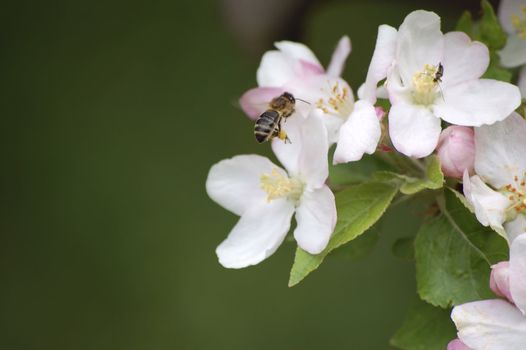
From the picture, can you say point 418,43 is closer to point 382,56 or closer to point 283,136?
point 382,56

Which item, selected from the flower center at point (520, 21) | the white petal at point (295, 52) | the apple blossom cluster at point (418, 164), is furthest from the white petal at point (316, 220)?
the flower center at point (520, 21)

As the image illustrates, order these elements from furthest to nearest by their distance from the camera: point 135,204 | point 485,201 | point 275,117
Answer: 1. point 135,204
2. point 275,117
3. point 485,201

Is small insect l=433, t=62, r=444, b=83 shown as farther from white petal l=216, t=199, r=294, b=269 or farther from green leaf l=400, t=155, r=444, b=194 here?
white petal l=216, t=199, r=294, b=269

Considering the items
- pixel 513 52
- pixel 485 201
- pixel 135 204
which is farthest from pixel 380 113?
pixel 135 204

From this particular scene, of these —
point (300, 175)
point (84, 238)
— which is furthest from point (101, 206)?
point (300, 175)

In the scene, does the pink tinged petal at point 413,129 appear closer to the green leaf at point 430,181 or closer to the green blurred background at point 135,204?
the green leaf at point 430,181

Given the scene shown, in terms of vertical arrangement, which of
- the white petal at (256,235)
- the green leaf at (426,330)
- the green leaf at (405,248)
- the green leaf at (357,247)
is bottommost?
the green leaf at (426,330)
